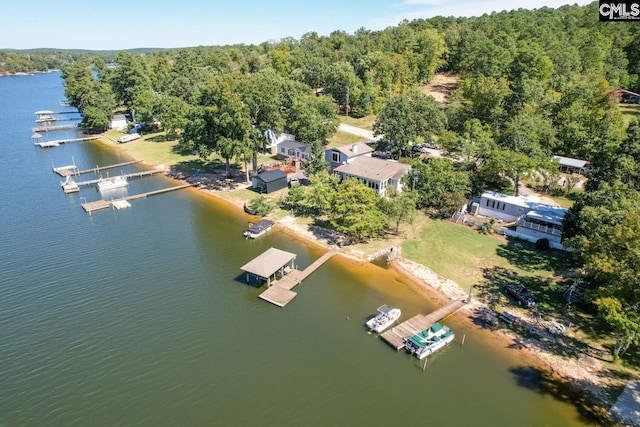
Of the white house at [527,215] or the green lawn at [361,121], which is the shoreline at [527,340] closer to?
the white house at [527,215]

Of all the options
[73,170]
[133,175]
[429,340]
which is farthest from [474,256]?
[73,170]

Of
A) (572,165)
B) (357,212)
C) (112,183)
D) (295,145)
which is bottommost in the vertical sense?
(112,183)

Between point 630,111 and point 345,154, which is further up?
point 630,111

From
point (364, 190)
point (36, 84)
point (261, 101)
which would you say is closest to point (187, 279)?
point (364, 190)

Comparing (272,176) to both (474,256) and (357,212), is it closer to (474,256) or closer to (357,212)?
(357,212)

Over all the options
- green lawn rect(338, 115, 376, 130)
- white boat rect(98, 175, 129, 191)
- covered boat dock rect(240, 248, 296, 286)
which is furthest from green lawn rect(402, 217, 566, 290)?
green lawn rect(338, 115, 376, 130)

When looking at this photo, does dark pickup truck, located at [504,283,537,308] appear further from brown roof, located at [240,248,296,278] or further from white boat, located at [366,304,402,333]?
brown roof, located at [240,248,296,278]

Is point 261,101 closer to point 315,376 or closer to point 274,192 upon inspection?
point 274,192
